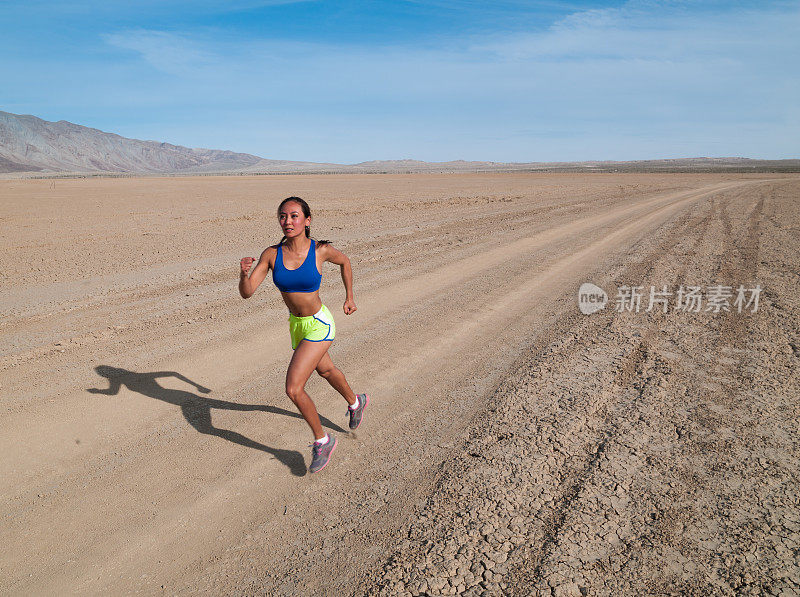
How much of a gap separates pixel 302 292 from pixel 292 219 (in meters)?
0.51

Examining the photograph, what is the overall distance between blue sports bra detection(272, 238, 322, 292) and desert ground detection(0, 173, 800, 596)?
1.32 meters

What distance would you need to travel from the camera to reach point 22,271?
1045 centimetres

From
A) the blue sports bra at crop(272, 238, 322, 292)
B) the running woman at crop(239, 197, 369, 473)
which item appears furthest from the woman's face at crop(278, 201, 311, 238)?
the blue sports bra at crop(272, 238, 322, 292)

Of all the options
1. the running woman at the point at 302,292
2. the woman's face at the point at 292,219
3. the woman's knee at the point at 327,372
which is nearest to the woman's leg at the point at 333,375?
the woman's knee at the point at 327,372

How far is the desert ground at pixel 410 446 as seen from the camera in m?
2.79

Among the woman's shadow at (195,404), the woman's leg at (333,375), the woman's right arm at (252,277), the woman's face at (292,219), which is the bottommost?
the woman's shadow at (195,404)

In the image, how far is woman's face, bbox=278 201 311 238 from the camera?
343 cm

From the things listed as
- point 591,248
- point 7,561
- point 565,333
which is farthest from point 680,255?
point 7,561

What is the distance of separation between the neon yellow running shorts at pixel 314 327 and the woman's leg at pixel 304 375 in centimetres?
4

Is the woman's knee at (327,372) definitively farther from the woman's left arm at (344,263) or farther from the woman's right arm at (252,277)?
the woman's right arm at (252,277)

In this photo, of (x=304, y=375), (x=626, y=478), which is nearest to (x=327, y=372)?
(x=304, y=375)

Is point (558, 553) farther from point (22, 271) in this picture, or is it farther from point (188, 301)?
point (22, 271)

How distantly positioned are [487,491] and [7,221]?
22.8 m

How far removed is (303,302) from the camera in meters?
3.59
